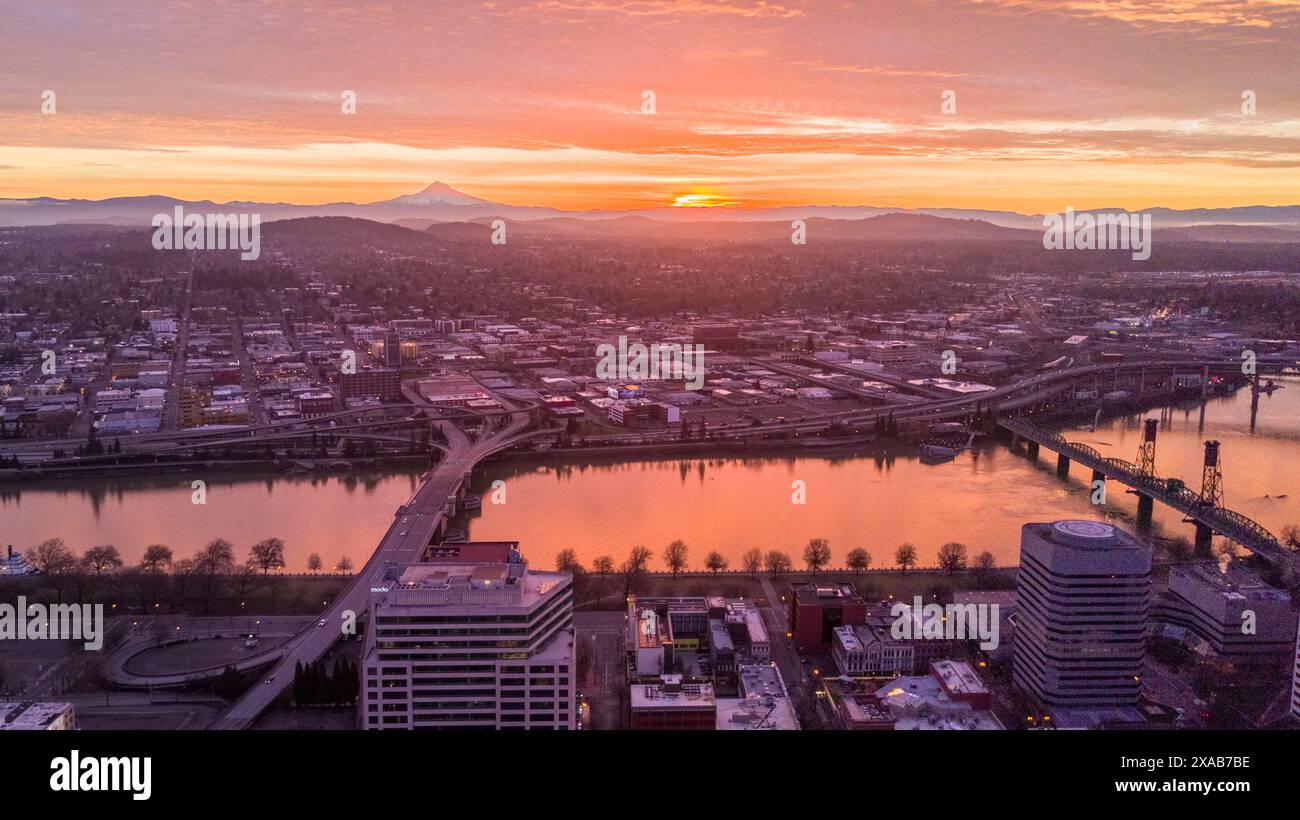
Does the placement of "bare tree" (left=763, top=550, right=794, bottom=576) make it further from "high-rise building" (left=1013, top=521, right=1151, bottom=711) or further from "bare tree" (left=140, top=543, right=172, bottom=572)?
"bare tree" (left=140, top=543, right=172, bottom=572)

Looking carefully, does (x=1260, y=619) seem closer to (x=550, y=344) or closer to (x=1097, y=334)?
(x=550, y=344)

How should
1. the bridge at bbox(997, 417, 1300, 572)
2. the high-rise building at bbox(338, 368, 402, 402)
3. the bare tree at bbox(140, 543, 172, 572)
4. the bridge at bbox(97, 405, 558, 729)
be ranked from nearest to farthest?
the bridge at bbox(97, 405, 558, 729) → the bare tree at bbox(140, 543, 172, 572) → the bridge at bbox(997, 417, 1300, 572) → the high-rise building at bbox(338, 368, 402, 402)

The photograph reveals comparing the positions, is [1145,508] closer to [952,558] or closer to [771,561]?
[952,558]

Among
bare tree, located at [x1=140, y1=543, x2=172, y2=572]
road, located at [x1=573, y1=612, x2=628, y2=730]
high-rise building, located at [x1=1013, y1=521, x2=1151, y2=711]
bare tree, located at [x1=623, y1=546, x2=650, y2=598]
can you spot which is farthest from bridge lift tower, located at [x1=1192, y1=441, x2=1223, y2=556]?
bare tree, located at [x1=140, y1=543, x2=172, y2=572]

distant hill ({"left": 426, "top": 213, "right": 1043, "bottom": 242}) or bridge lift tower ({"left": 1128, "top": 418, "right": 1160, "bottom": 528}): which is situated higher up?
distant hill ({"left": 426, "top": 213, "right": 1043, "bottom": 242})

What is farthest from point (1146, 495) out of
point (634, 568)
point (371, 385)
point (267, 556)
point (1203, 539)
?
point (371, 385)

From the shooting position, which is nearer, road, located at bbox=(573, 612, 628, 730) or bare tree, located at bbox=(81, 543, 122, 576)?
road, located at bbox=(573, 612, 628, 730)

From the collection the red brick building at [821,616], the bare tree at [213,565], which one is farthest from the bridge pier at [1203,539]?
the bare tree at [213,565]

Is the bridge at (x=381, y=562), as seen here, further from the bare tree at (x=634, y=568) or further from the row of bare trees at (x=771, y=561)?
the bare tree at (x=634, y=568)
